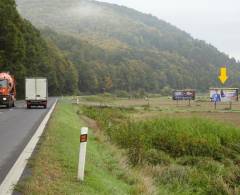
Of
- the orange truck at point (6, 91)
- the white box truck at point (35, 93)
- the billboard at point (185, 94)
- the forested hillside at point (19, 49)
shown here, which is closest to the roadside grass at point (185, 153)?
the white box truck at point (35, 93)

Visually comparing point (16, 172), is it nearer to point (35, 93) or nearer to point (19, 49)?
point (35, 93)

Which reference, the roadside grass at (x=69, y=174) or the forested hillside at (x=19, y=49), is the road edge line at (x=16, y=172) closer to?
the roadside grass at (x=69, y=174)

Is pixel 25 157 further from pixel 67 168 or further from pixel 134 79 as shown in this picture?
pixel 134 79

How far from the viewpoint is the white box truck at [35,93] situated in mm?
44438

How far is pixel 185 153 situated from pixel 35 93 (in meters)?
26.5

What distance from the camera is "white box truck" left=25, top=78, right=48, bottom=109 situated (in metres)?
44.4

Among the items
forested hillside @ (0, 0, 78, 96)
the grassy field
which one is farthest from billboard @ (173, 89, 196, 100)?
the grassy field

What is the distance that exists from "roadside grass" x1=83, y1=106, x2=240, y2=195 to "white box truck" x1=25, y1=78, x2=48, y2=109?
836 inches

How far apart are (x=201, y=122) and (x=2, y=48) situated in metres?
40.1

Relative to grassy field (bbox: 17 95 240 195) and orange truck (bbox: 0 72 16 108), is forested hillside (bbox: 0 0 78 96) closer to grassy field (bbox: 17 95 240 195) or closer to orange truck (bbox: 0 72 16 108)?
orange truck (bbox: 0 72 16 108)

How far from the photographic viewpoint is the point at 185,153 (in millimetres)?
20609

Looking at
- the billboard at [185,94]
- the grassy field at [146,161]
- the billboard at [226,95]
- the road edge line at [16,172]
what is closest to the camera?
the road edge line at [16,172]

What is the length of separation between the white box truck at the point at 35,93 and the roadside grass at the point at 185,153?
69.7 ft

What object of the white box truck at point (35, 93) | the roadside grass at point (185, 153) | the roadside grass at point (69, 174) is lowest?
the roadside grass at point (185, 153)
